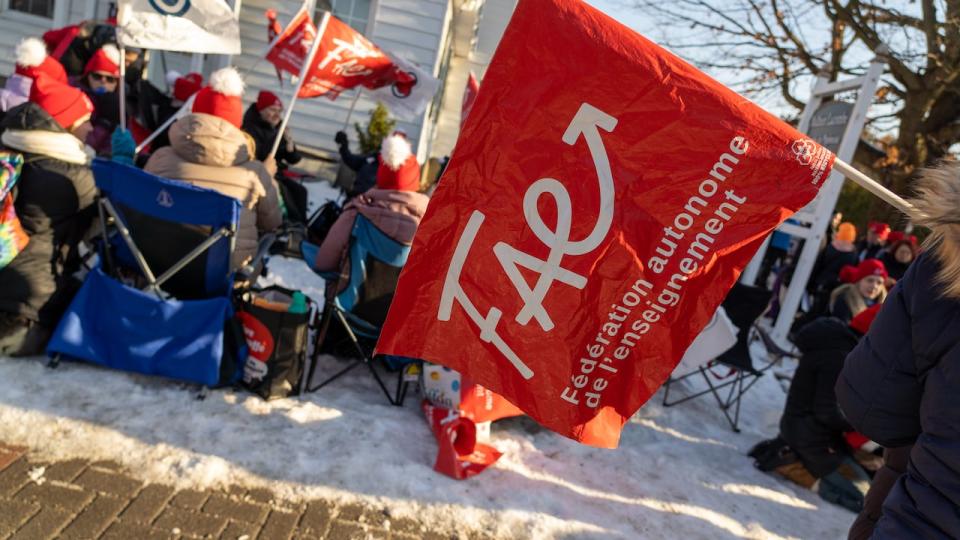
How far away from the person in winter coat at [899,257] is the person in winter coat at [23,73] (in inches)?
332

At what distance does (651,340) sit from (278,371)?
8.57 ft

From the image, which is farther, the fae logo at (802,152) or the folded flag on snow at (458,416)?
the folded flag on snow at (458,416)

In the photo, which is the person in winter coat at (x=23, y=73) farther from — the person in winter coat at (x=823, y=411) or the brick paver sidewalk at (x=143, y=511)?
the person in winter coat at (x=823, y=411)

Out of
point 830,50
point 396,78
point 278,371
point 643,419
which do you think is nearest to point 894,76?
point 830,50

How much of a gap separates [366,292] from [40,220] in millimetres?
1876

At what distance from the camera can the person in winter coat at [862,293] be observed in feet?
18.7

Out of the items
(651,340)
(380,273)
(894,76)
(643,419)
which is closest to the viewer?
(651,340)

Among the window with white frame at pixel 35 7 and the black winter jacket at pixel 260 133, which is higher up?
the window with white frame at pixel 35 7

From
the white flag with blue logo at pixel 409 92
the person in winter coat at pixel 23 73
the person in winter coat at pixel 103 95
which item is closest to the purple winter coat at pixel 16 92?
the person in winter coat at pixel 23 73

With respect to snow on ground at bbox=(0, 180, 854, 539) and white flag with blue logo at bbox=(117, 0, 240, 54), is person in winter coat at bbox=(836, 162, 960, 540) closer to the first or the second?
snow on ground at bbox=(0, 180, 854, 539)

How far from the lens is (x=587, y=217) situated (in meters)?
2.09

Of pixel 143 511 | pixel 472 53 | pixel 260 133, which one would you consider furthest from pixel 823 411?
pixel 472 53

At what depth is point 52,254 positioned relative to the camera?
4066mm

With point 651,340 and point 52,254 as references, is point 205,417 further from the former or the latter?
point 651,340
